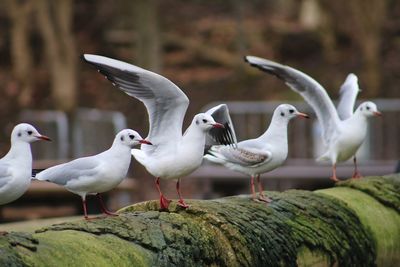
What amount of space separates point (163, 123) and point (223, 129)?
0.77m

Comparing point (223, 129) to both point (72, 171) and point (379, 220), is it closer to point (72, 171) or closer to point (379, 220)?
point (379, 220)

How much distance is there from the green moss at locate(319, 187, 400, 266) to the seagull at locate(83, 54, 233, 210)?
1.75m

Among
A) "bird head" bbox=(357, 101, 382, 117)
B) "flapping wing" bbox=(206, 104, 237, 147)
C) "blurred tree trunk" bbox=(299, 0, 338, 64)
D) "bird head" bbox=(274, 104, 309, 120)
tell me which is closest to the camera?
"flapping wing" bbox=(206, 104, 237, 147)

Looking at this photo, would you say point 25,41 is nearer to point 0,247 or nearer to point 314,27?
point 314,27

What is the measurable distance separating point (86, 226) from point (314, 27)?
2794cm

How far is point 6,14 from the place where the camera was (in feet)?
111

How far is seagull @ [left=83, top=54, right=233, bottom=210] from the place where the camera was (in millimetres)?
6789

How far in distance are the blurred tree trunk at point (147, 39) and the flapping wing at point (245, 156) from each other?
50.0 feet

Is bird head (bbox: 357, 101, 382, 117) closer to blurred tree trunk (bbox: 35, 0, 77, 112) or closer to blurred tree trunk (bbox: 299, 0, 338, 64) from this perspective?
blurred tree trunk (bbox: 35, 0, 77, 112)

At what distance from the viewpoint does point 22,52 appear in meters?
30.8

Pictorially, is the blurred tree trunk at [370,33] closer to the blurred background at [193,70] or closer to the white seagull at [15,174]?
the blurred background at [193,70]

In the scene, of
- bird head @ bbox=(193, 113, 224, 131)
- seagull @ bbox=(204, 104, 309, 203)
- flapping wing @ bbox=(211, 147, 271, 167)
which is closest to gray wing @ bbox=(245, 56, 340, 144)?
seagull @ bbox=(204, 104, 309, 203)

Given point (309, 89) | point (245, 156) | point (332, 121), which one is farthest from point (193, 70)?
point (245, 156)

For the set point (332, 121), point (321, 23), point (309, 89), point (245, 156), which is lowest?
point (245, 156)
